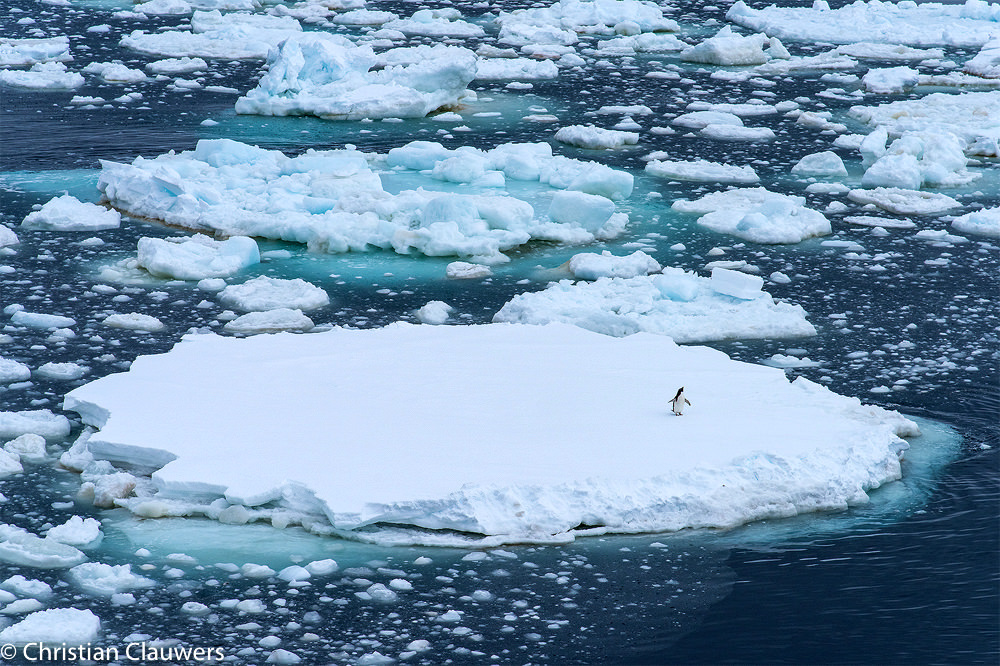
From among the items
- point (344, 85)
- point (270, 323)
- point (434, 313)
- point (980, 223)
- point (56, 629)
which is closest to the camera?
point (56, 629)

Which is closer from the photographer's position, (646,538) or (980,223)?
(646,538)

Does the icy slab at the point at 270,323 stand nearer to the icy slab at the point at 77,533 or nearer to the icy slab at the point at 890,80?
the icy slab at the point at 77,533

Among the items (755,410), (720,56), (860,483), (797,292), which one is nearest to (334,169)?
(797,292)

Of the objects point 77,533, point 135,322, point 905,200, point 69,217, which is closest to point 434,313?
point 135,322

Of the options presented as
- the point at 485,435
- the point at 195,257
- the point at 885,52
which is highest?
the point at 885,52

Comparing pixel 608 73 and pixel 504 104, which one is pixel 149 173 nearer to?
pixel 504 104

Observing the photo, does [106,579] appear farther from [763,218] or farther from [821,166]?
[821,166]
